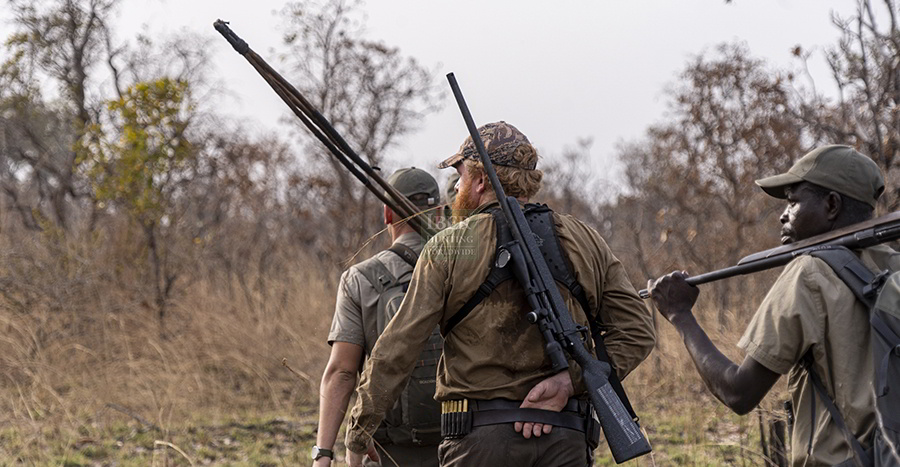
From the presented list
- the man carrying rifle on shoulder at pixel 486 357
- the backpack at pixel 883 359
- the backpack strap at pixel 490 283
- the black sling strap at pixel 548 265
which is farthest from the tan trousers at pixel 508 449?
the backpack at pixel 883 359

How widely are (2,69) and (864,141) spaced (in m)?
11.8

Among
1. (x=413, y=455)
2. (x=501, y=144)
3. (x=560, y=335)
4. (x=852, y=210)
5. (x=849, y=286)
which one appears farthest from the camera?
(x=413, y=455)

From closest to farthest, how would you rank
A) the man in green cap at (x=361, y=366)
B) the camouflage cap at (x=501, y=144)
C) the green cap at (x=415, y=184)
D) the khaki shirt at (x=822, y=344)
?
the khaki shirt at (x=822, y=344), the camouflage cap at (x=501, y=144), the man in green cap at (x=361, y=366), the green cap at (x=415, y=184)

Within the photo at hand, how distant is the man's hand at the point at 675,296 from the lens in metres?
2.83

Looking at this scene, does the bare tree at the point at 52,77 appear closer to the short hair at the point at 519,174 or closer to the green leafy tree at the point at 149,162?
the green leafy tree at the point at 149,162

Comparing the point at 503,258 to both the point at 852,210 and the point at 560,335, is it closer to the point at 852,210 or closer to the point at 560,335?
the point at 560,335

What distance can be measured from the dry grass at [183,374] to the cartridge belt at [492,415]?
2.97 meters

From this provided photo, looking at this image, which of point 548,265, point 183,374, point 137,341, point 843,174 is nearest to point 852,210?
point 843,174

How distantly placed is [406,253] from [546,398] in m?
1.12

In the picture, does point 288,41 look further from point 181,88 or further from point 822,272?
point 822,272

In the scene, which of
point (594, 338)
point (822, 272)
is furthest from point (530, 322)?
point (822, 272)

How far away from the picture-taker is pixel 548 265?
285 centimetres

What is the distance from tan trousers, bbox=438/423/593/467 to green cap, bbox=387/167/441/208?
145 centimetres

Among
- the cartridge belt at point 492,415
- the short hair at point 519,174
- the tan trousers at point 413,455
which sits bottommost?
the tan trousers at point 413,455
